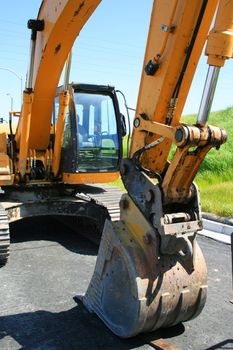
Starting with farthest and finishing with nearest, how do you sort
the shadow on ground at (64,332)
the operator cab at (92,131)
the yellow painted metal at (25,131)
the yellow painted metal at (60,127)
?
the operator cab at (92,131) → the yellow painted metal at (60,127) → the yellow painted metal at (25,131) → the shadow on ground at (64,332)

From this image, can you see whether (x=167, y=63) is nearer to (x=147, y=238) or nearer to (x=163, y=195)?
(x=163, y=195)

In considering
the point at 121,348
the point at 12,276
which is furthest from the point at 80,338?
the point at 12,276

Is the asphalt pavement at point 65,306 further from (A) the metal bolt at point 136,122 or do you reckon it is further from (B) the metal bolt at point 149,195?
(A) the metal bolt at point 136,122

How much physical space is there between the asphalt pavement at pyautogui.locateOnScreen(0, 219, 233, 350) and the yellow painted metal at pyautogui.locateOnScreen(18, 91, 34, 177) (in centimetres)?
119

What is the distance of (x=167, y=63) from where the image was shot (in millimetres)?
3596

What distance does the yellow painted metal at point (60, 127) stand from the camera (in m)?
6.61

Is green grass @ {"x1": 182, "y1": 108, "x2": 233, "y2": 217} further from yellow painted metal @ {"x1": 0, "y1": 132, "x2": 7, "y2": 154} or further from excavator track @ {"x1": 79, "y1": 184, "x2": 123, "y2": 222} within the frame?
yellow painted metal @ {"x1": 0, "y1": 132, "x2": 7, "y2": 154}

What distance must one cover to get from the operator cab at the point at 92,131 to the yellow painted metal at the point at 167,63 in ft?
9.65

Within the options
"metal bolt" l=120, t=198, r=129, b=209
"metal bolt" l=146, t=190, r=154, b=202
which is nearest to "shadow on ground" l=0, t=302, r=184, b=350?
"metal bolt" l=120, t=198, r=129, b=209

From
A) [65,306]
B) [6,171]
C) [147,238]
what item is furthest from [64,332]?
[6,171]

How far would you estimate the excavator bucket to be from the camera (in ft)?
11.8

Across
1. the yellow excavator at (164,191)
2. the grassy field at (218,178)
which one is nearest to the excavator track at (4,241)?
the yellow excavator at (164,191)

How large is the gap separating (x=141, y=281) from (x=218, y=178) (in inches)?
433

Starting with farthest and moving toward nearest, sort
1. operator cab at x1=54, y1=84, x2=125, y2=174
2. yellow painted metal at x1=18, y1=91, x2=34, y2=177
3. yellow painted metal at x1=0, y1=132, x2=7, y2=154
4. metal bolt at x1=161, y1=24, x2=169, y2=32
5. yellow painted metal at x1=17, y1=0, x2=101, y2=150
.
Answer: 1. yellow painted metal at x1=0, y1=132, x2=7, y2=154
2. operator cab at x1=54, y1=84, x2=125, y2=174
3. yellow painted metal at x1=18, y1=91, x2=34, y2=177
4. yellow painted metal at x1=17, y1=0, x2=101, y2=150
5. metal bolt at x1=161, y1=24, x2=169, y2=32
